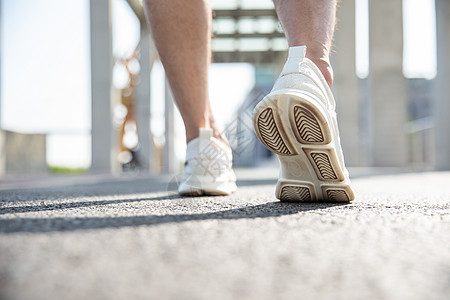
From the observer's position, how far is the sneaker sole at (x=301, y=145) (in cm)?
75

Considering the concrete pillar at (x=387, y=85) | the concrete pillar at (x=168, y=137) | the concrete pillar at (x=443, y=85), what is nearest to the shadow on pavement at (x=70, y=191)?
the concrete pillar at (x=443, y=85)

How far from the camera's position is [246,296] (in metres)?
0.27

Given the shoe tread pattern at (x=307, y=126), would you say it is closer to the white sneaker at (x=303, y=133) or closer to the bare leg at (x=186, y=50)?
the white sneaker at (x=303, y=133)

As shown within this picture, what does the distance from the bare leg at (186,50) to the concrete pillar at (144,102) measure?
24.2ft

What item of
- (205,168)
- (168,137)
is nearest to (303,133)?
(205,168)

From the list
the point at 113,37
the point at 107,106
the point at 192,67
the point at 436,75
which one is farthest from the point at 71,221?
the point at 113,37

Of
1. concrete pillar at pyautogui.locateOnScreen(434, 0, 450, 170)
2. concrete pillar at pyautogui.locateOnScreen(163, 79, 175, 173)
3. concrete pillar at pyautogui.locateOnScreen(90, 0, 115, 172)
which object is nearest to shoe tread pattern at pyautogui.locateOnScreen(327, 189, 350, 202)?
concrete pillar at pyautogui.locateOnScreen(434, 0, 450, 170)

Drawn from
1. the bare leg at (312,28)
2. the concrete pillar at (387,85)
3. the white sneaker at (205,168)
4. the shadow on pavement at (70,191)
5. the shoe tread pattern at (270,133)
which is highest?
the concrete pillar at (387,85)

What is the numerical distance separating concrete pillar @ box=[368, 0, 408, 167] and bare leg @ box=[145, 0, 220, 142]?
5812mm

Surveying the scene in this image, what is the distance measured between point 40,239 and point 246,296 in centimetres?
25

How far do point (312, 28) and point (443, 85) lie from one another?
4896 millimetres

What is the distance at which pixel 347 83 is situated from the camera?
7.44 m

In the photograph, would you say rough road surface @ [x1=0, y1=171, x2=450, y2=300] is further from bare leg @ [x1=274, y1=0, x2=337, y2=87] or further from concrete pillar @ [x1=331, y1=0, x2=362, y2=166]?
concrete pillar @ [x1=331, y1=0, x2=362, y2=166]

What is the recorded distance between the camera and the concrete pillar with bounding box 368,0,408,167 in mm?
6336
